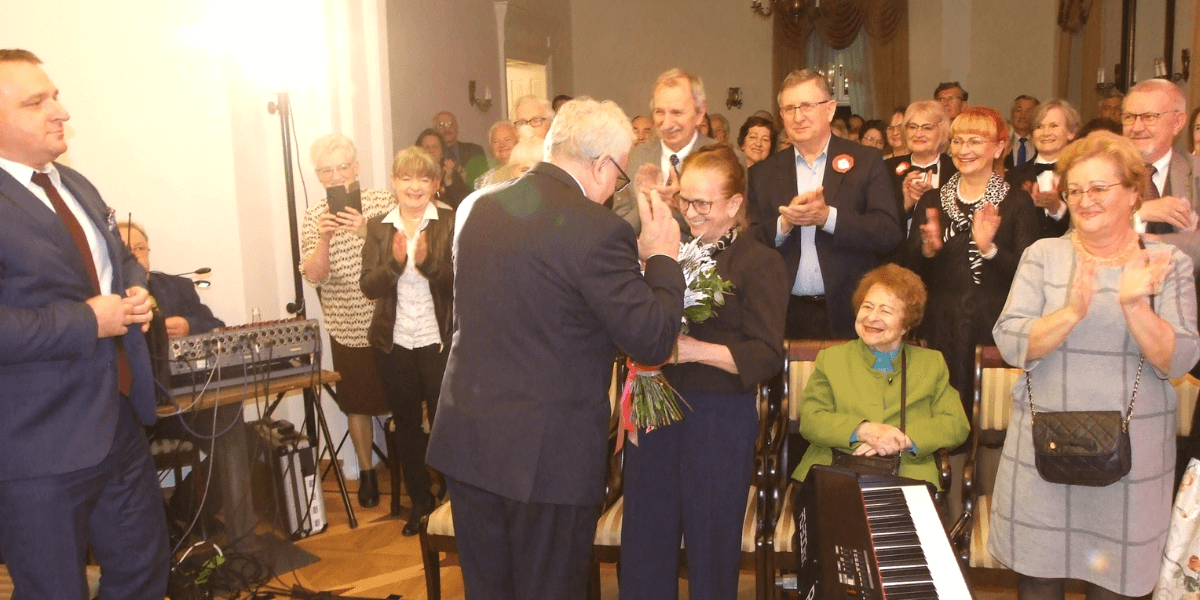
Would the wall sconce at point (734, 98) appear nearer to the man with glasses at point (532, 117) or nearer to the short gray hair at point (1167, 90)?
the man with glasses at point (532, 117)

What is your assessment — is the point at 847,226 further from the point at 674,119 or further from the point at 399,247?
the point at 399,247

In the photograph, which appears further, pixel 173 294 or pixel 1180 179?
pixel 173 294

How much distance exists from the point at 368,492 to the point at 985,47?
35.1 ft

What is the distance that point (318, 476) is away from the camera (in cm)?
441

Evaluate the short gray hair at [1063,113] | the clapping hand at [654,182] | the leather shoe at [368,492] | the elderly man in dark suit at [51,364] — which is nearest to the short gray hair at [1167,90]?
the short gray hair at [1063,113]

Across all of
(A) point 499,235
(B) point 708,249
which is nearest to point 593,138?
(A) point 499,235

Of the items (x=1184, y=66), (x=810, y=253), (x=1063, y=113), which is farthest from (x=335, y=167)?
(x=1184, y=66)

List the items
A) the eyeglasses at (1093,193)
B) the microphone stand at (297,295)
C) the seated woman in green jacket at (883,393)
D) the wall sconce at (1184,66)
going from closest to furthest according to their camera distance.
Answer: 1. the eyeglasses at (1093,193)
2. the seated woman in green jacket at (883,393)
3. the microphone stand at (297,295)
4. the wall sconce at (1184,66)

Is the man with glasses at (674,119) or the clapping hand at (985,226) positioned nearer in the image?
the clapping hand at (985,226)

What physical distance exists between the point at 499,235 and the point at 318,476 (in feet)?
9.22

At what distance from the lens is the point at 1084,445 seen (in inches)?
91.8

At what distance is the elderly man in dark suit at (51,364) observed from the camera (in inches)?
95.2

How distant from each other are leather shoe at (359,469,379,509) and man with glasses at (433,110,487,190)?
2824 millimetres

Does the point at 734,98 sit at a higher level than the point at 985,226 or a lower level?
higher
